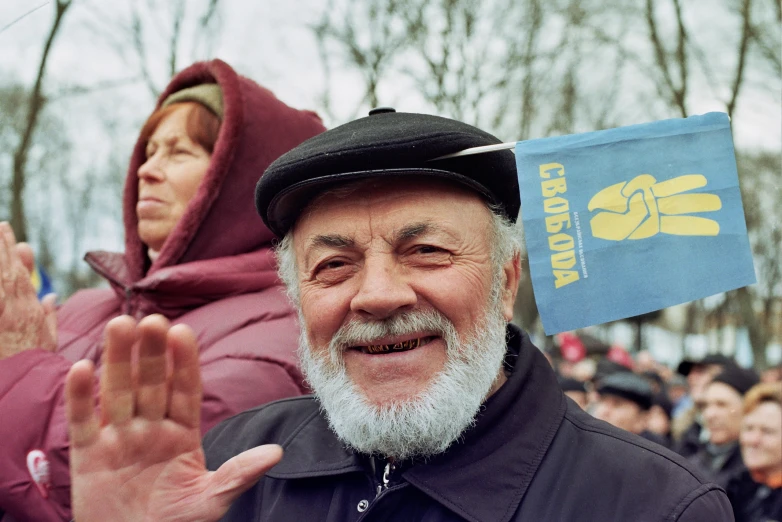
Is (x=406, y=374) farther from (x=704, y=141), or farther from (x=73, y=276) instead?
(x=73, y=276)

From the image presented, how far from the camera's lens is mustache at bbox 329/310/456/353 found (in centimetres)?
197

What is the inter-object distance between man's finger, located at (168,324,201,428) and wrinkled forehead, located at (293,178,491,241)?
1.86 ft

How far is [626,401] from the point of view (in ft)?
23.0

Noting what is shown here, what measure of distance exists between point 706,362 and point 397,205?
695cm

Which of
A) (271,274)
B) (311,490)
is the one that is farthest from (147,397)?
(271,274)

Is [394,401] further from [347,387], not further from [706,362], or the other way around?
[706,362]

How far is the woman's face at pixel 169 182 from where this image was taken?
2945 mm

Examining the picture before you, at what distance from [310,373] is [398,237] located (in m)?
0.50

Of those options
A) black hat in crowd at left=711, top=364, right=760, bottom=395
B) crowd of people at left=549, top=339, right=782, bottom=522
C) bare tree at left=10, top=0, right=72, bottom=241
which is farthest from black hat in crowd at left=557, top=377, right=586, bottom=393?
bare tree at left=10, top=0, right=72, bottom=241

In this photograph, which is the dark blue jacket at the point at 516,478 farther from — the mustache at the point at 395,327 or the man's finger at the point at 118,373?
the man's finger at the point at 118,373

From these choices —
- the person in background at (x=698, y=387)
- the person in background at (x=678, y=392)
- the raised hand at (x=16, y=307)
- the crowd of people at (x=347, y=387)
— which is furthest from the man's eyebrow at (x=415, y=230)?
the person in background at (x=678, y=392)

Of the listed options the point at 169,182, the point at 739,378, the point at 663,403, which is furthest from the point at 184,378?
the point at 663,403

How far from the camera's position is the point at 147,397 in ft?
5.50

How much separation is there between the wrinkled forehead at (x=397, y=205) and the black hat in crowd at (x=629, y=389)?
5.40 metres
